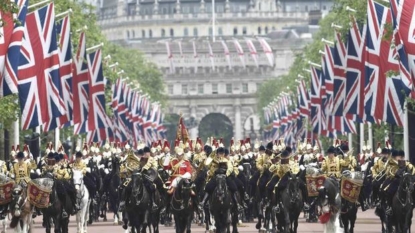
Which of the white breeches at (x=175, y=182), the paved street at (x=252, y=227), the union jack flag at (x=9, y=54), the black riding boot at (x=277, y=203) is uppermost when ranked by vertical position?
the union jack flag at (x=9, y=54)

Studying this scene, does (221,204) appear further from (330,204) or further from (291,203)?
(330,204)

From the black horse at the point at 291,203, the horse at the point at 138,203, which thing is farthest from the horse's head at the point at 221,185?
the horse at the point at 138,203

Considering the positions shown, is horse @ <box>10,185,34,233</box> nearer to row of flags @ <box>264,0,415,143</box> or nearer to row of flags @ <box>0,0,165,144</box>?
row of flags @ <box>0,0,165,144</box>

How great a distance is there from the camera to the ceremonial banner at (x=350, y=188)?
51562mm

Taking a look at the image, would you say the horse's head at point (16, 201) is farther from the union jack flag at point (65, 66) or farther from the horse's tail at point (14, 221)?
the union jack flag at point (65, 66)

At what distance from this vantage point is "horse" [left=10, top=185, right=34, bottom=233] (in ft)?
163

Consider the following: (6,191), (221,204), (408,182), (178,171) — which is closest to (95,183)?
(178,171)

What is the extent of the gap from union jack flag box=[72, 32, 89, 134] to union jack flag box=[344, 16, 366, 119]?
38.3 ft

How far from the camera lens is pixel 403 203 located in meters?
50.2

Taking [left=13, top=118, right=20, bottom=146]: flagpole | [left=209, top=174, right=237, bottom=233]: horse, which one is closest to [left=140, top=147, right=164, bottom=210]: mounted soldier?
[left=209, top=174, right=237, bottom=233]: horse

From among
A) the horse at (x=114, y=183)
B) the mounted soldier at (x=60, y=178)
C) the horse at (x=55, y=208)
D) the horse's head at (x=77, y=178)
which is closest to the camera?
the horse at (x=55, y=208)

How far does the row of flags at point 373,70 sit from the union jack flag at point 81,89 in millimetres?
10449

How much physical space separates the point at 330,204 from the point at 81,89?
→ 1364 inches

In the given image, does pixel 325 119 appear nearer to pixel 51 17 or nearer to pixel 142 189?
pixel 51 17
